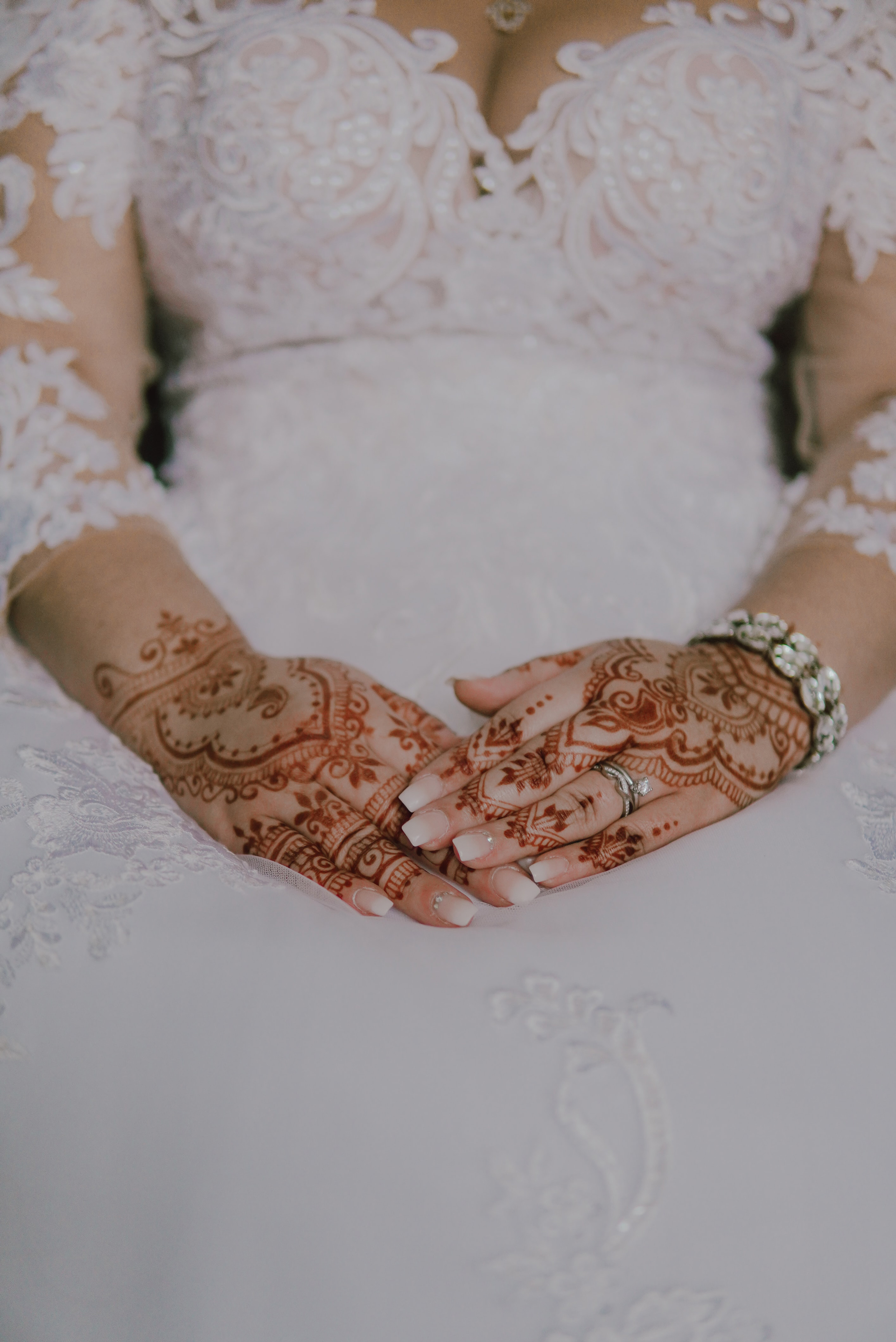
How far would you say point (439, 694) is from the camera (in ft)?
3.40

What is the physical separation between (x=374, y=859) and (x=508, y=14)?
92 cm

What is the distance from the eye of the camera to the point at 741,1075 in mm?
607

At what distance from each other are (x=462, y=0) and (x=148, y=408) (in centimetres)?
62

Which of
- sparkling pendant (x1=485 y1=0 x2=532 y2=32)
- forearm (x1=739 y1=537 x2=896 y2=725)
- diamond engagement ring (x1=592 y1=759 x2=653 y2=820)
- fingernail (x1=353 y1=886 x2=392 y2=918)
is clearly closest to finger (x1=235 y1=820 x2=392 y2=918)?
fingernail (x1=353 y1=886 x2=392 y2=918)

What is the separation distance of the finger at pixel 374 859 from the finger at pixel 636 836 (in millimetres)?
80

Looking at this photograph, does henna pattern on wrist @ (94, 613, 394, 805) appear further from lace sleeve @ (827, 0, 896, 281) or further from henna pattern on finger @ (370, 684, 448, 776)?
lace sleeve @ (827, 0, 896, 281)

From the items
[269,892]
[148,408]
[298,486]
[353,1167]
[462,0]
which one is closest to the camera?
[353,1167]

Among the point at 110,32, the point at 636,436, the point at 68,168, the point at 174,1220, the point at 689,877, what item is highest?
the point at 110,32

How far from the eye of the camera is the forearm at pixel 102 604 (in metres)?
1.00

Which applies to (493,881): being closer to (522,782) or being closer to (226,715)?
(522,782)

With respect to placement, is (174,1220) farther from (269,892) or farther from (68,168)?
(68,168)

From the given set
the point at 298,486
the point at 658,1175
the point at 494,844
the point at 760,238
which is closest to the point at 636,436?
the point at 760,238

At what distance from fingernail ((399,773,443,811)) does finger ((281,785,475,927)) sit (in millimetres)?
34

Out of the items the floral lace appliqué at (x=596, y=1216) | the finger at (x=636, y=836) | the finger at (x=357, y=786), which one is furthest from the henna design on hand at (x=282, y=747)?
the floral lace appliqué at (x=596, y=1216)
